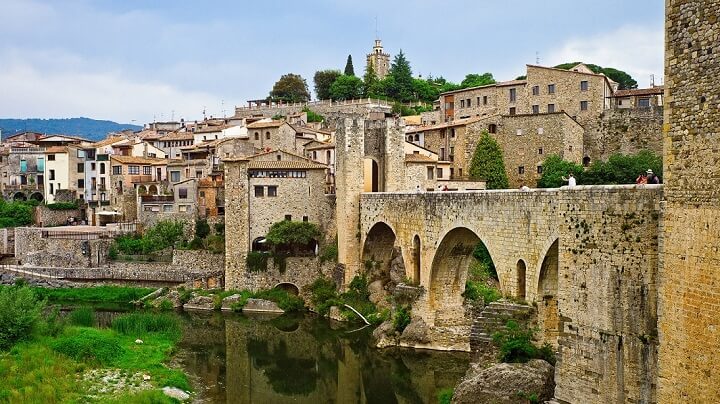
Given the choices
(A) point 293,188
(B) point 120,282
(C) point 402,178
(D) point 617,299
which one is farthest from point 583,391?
(B) point 120,282

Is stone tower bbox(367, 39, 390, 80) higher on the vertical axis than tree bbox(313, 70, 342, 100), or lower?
higher

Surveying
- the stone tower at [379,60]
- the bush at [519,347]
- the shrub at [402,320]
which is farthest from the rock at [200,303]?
the stone tower at [379,60]

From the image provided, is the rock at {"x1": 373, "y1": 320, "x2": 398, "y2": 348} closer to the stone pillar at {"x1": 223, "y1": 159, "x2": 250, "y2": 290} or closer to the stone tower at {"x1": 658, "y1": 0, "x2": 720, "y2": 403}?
the stone pillar at {"x1": 223, "y1": 159, "x2": 250, "y2": 290}

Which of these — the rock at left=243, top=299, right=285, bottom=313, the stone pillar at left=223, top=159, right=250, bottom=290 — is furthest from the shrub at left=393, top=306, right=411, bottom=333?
the stone pillar at left=223, top=159, right=250, bottom=290

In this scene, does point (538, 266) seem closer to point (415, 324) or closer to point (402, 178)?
point (415, 324)

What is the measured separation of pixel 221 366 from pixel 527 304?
11897 mm

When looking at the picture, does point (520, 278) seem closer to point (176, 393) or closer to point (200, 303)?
point (176, 393)

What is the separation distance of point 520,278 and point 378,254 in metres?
14.1

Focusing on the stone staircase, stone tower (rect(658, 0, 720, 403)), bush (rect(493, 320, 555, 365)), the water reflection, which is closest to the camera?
stone tower (rect(658, 0, 720, 403))

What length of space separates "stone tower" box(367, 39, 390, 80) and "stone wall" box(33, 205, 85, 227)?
58.6m

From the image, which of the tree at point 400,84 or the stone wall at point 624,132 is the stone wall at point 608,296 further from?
the tree at point 400,84

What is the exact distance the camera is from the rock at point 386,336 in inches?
1107

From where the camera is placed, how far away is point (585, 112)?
4372 centimetres

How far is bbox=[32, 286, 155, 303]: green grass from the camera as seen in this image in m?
37.8
